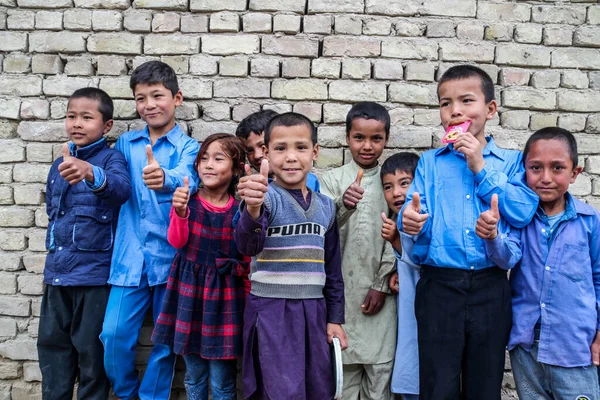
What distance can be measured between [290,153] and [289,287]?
0.62 m

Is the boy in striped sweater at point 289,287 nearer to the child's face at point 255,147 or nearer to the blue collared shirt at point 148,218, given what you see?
the child's face at point 255,147

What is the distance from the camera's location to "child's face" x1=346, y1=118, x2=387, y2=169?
2.69m

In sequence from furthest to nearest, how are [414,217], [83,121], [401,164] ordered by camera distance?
[83,121], [401,164], [414,217]

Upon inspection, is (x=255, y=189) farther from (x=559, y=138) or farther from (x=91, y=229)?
(x=559, y=138)

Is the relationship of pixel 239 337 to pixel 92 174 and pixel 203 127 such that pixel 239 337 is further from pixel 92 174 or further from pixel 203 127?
pixel 203 127

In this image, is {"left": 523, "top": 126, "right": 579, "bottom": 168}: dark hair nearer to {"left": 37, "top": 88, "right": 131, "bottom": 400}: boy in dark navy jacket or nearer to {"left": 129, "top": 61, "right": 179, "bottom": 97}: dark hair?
{"left": 129, "top": 61, "right": 179, "bottom": 97}: dark hair

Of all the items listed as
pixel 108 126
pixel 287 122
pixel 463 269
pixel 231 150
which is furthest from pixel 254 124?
pixel 463 269

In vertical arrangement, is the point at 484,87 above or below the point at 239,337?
above

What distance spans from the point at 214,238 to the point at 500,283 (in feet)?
4.59

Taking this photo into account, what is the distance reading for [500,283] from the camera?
7.27ft

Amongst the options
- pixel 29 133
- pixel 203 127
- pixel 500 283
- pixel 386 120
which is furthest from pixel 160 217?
pixel 500 283

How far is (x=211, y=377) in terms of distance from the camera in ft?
8.25

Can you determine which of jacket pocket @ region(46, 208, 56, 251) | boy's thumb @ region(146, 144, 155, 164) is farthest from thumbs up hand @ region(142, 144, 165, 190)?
jacket pocket @ region(46, 208, 56, 251)

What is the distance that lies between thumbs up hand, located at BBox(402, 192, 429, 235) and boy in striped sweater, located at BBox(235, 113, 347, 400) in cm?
38
